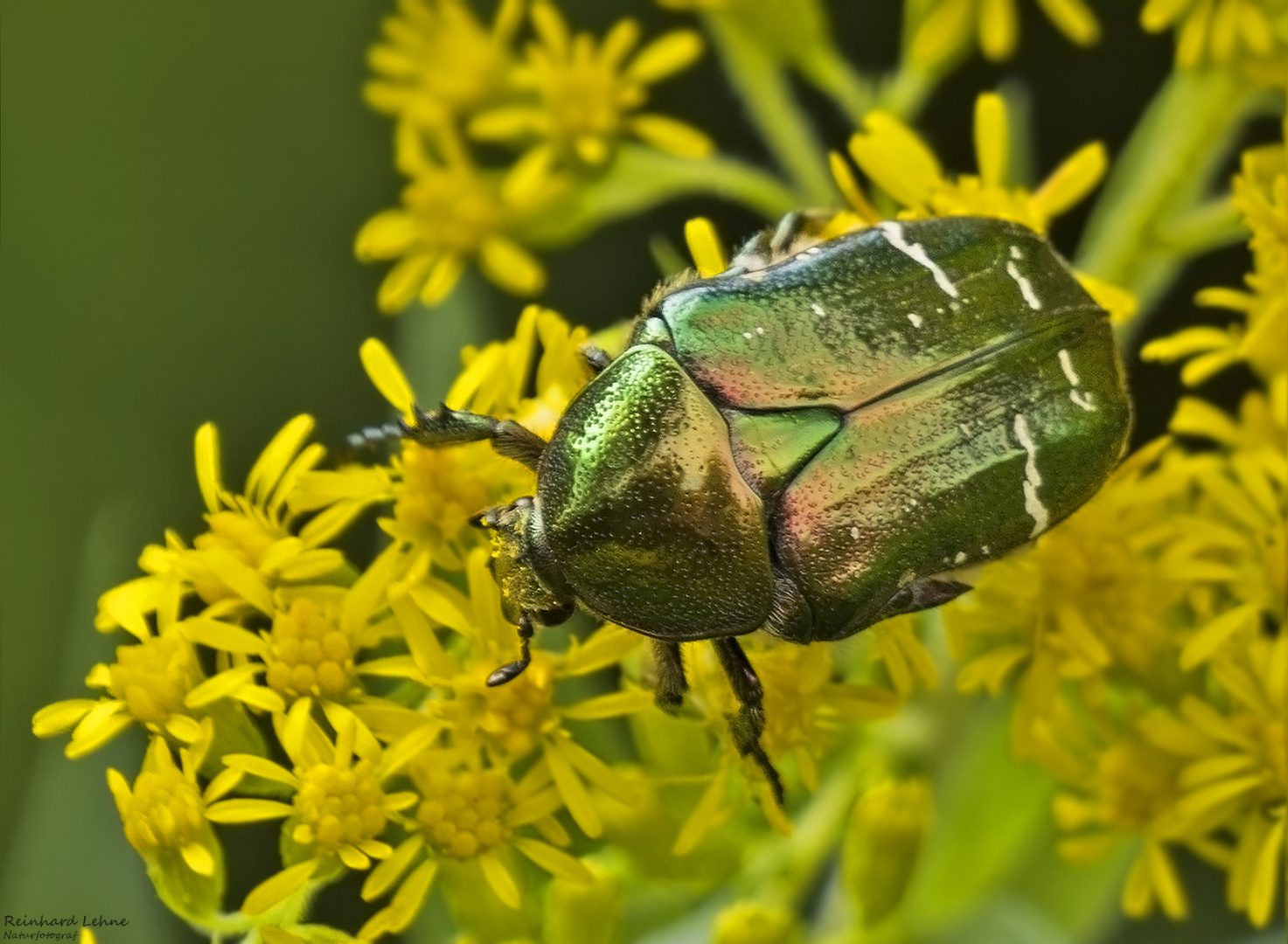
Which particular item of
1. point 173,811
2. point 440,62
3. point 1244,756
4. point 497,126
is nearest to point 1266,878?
point 1244,756

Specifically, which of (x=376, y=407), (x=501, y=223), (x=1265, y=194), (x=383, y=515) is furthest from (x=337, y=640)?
(x=1265, y=194)

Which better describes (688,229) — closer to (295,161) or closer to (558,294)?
(558,294)

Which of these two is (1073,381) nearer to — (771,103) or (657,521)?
(657,521)

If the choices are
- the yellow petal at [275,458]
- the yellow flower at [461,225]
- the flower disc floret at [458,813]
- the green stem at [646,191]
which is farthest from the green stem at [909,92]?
the flower disc floret at [458,813]

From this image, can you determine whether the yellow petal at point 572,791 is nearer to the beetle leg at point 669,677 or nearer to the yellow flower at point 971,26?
the beetle leg at point 669,677

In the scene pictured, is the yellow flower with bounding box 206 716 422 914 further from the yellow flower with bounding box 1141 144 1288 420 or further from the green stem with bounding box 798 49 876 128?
the green stem with bounding box 798 49 876 128

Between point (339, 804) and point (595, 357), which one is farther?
point (595, 357)
